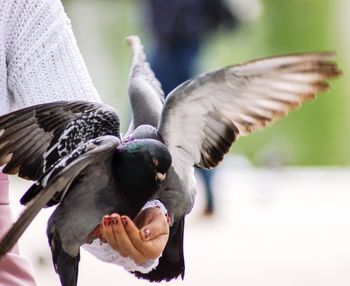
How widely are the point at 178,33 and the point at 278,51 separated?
4.08 metres

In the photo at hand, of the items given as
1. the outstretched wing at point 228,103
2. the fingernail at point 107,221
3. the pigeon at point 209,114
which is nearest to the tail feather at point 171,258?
the pigeon at point 209,114

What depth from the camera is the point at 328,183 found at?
12.4m

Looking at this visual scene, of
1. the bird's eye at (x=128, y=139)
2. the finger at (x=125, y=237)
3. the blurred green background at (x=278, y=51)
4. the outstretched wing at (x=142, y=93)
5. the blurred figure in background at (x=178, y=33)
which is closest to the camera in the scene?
the finger at (x=125, y=237)

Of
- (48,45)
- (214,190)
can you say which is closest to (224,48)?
(214,190)

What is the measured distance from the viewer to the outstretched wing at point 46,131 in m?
2.95

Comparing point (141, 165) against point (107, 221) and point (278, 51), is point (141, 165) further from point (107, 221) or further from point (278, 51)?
point (278, 51)

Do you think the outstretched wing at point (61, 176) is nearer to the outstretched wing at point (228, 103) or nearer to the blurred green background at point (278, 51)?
the outstretched wing at point (228, 103)

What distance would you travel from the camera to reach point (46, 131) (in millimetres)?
3041

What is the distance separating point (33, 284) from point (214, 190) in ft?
24.0

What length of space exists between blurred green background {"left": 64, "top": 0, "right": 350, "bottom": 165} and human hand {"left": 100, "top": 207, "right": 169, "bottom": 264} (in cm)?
935

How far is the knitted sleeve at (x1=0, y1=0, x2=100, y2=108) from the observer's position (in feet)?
10.5

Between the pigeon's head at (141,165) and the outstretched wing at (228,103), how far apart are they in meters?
0.22

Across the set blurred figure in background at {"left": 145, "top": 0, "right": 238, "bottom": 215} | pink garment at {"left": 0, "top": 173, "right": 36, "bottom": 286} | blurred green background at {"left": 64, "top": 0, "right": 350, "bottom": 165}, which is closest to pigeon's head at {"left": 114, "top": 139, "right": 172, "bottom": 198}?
pink garment at {"left": 0, "top": 173, "right": 36, "bottom": 286}

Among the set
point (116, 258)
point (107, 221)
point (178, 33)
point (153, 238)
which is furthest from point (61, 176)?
point (178, 33)
